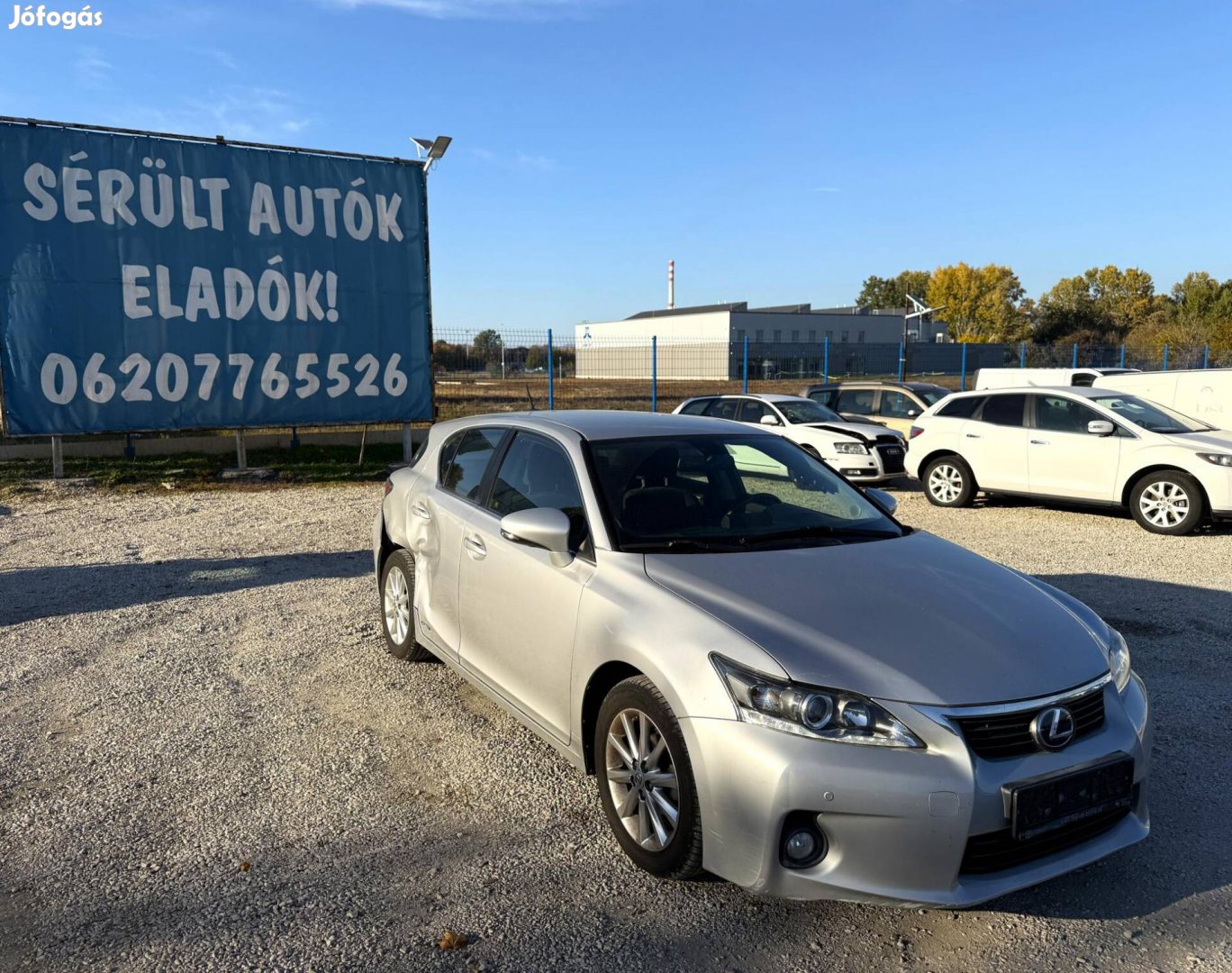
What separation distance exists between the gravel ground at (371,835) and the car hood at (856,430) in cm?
696

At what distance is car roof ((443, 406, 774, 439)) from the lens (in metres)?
4.46

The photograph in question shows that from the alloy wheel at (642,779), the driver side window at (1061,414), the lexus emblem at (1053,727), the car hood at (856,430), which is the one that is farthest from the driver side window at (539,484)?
the car hood at (856,430)

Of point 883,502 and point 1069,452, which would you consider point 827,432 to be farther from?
point 883,502

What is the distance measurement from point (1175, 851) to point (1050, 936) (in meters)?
0.84

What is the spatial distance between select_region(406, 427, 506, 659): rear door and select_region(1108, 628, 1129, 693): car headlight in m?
2.83

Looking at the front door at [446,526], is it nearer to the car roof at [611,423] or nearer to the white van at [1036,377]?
the car roof at [611,423]

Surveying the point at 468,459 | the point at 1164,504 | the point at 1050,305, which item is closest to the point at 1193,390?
the point at 1164,504

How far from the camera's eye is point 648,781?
324 cm

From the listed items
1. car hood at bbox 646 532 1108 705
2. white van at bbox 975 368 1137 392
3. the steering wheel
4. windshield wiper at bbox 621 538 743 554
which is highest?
white van at bbox 975 368 1137 392

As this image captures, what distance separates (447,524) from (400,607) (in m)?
0.91

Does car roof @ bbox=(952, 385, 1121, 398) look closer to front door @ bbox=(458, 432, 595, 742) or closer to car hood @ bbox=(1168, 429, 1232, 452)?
car hood @ bbox=(1168, 429, 1232, 452)

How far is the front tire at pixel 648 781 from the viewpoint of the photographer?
3.04 meters

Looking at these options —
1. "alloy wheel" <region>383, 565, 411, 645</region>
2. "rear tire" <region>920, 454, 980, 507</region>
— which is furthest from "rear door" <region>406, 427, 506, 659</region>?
"rear tire" <region>920, 454, 980, 507</region>

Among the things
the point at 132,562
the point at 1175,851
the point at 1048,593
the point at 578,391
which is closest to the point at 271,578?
the point at 132,562
